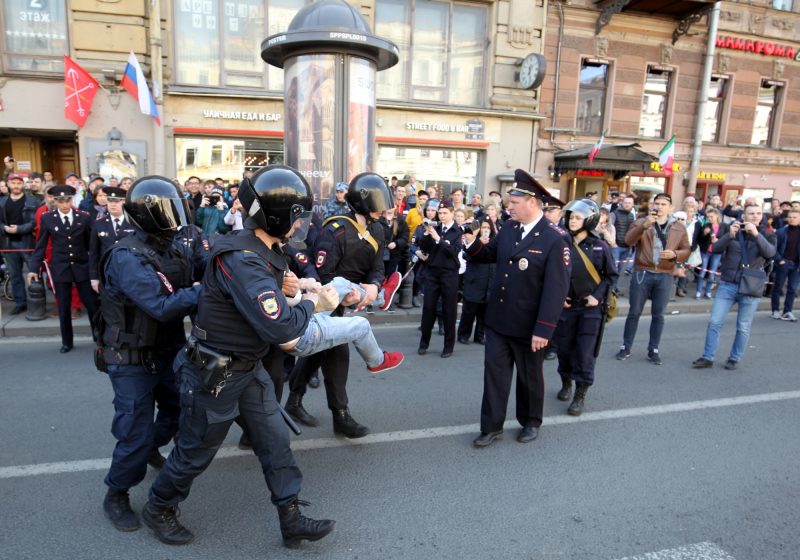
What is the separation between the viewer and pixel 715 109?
18.3m

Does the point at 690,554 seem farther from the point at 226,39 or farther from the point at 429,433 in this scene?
the point at 226,39

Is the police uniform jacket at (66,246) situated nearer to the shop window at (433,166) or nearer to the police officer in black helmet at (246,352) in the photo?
the police officer in black helmet at (246,352)

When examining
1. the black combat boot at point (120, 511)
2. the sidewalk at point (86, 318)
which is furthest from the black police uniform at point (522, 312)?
the sidewalk at point (86, 318)

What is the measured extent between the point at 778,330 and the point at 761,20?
14.6 meters

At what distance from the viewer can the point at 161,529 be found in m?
2.78

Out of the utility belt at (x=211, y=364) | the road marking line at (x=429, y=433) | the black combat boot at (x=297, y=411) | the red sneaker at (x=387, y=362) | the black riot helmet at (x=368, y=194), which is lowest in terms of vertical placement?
the road marking line at (x=429, y=433)

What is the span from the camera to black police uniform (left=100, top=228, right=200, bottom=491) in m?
2.83

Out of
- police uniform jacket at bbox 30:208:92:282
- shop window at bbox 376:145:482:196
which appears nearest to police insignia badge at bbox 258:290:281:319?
police uniform jacket at bbox 30:208:92:282

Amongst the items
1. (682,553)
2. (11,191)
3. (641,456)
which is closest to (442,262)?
(641,456)

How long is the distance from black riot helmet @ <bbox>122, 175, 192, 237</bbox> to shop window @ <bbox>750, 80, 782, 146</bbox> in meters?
21.2

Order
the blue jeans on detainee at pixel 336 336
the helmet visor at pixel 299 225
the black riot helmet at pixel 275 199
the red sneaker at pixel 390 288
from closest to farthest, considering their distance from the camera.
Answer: the black riot helmet at pixel 275 199 → the helmet visor at pixel 299 225 → the blue jeans on detainee at pixel 336 336 → the red sneaker at pixel 390 288

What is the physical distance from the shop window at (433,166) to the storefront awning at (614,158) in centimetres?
A: 289

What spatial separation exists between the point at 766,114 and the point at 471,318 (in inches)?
715

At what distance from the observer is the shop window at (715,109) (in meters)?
18.0
